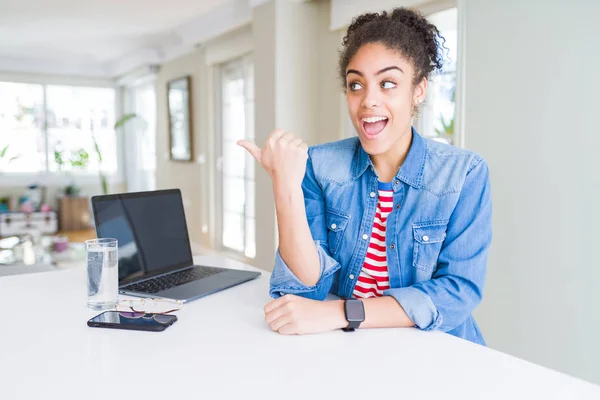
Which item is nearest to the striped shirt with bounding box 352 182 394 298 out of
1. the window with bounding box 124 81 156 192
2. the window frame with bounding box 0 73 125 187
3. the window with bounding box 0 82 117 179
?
the window with bounding box 124 81 156 192

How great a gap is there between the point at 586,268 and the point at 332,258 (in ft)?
4.40

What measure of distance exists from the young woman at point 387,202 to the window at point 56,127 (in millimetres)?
7170

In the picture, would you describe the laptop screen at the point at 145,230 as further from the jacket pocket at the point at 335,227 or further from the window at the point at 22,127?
the window at the point at 22,127

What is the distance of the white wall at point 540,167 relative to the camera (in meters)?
2.05

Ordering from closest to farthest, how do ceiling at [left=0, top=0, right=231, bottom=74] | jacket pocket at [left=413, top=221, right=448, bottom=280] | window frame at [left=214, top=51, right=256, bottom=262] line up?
jacket pocket at [left=413, top=221, right=448, bottom=280] → ceiling at [left=0, top=0, right=231, bottom=74] → window frame at [left=214, top=51, right=256, bottom=262]

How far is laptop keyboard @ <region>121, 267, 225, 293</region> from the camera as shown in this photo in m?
1.23

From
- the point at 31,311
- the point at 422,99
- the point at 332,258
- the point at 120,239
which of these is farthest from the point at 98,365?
the point at 422,99

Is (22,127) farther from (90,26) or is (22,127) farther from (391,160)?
(391,160)

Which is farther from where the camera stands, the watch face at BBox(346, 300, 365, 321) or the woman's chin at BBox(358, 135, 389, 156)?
the woman's chin at BBox(358, 135, 389, 156)

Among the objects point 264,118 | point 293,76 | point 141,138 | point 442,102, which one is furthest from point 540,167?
point 141,138

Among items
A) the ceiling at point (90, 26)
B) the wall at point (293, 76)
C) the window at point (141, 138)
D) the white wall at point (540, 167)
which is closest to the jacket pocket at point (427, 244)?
the white wall at point (540, 167)

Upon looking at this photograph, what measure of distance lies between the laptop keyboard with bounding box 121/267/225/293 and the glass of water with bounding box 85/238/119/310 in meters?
0.13

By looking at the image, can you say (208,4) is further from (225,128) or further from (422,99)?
(422,99)

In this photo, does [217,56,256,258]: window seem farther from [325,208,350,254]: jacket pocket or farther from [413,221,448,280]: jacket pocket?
[413,221,448,280]: jacket pocket
